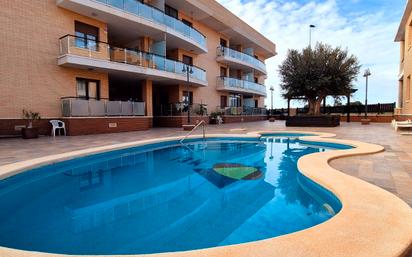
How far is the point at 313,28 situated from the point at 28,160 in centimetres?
2688

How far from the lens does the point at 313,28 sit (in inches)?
982

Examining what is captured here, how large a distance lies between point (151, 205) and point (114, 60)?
464 inches

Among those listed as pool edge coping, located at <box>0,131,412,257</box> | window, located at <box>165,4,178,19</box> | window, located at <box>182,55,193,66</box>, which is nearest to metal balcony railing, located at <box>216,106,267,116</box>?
window, located at <box>182,55,193,66</box>

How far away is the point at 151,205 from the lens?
4.29 metres

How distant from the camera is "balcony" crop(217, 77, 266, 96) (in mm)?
23906

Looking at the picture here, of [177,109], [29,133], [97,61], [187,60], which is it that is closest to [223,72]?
[187,60]

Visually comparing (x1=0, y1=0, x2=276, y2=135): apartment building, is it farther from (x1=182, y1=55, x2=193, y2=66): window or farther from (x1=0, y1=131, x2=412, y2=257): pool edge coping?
(x1=0, y1=131, x2=412, y2=257): pool edge coping

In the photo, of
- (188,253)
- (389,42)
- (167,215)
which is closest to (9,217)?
(167,215)

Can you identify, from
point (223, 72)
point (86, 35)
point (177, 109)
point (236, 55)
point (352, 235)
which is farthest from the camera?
point (223, 72)

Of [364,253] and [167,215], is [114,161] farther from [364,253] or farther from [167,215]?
[364,253]

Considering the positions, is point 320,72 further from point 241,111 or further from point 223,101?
point 223,101

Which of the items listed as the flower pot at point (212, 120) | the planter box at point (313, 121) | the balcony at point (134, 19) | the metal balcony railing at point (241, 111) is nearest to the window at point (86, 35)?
the balcony at point (134, 19)

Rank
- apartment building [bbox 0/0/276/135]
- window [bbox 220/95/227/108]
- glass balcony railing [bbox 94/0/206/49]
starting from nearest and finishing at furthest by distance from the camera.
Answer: apartment building [bbox 0/0/276/135] < glass balcony railing [bbox 94/0/206/49] < window [bbox 220/95/227/108]

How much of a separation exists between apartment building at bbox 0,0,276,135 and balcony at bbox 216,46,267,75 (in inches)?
131
